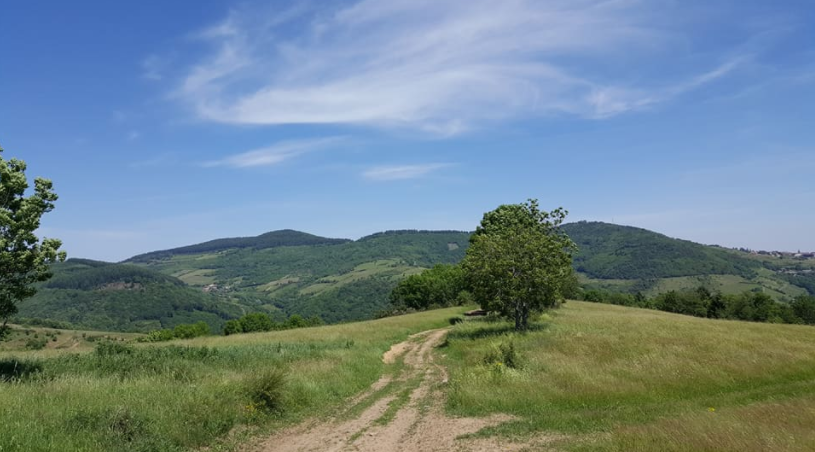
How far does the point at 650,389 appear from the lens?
18.8m

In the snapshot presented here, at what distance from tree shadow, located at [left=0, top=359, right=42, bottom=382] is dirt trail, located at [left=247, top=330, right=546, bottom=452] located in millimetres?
9981

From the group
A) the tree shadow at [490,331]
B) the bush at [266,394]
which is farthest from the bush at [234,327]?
the bush at [266,394]

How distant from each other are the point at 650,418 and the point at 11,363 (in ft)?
79.1

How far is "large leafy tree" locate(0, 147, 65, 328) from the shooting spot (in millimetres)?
15703

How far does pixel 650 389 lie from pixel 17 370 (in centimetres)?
2515

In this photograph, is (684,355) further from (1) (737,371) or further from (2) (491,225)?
(2) (491,225)

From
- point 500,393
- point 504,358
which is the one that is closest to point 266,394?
point 500,393

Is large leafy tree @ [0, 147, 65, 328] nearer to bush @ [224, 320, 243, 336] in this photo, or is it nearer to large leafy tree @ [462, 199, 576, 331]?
large leafy tree @ [462, 199, 576, 331]

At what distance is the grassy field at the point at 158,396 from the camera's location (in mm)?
11289

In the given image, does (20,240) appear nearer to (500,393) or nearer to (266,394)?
(266,394)

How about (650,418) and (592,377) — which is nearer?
(650,418)

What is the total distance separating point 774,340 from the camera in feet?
94.9

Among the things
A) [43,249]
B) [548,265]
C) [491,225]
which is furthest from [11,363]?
[491,225]

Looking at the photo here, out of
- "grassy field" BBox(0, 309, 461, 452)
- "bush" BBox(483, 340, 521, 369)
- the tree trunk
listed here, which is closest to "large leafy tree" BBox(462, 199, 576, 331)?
the tree trunk
